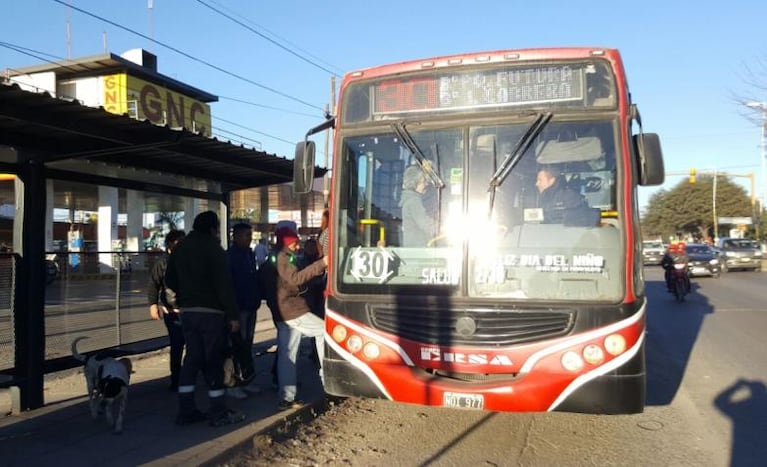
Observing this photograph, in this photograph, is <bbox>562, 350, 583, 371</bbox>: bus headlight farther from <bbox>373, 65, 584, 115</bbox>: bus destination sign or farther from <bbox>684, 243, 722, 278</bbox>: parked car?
<bbox>684, 243, 722, 278</bbox>: parked car

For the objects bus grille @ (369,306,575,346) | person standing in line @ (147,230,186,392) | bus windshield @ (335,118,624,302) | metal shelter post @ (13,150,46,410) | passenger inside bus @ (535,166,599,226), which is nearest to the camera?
→ bus grille @ (369,306,575,346)

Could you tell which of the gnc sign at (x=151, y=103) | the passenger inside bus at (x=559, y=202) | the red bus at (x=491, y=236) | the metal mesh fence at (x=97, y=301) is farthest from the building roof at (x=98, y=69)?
the passenger inside bus at (x=559, y=202)

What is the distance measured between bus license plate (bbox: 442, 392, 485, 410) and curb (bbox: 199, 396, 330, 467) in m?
1.57

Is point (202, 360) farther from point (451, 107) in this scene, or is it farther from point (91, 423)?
point (451, 107)

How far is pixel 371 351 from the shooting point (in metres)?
5.07

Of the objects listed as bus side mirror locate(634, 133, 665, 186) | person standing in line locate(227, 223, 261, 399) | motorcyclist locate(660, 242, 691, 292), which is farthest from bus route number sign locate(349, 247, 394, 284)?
motorcyclist locate(660, 242, 691, 292)

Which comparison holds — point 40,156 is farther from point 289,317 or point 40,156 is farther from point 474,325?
point 474,325

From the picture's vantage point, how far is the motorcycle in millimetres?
16828

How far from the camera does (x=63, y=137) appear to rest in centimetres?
610

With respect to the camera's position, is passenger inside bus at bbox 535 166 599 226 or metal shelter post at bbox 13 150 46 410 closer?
passenger inside bus at bbox 535 166 599 226

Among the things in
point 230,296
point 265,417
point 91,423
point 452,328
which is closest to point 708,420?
point 452,328

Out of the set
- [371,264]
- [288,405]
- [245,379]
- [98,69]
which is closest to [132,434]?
[245,379]

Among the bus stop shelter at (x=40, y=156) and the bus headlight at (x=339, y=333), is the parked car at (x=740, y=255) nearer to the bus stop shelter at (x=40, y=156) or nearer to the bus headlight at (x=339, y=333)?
the bus stop shelter at (x=40, y=156)

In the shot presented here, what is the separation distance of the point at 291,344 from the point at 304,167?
182cm
